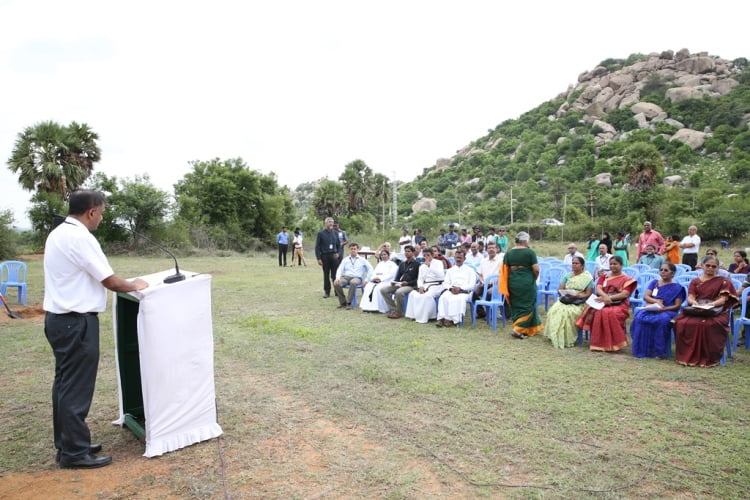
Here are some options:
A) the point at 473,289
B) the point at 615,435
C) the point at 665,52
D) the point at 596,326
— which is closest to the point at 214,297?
the point at 473,289

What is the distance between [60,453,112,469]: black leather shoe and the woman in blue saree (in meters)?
5.77

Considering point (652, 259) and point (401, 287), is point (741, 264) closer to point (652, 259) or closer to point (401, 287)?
point (652, 259)

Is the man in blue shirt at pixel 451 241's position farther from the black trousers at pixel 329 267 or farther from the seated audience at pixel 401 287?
the seated audience at pixel 401 287

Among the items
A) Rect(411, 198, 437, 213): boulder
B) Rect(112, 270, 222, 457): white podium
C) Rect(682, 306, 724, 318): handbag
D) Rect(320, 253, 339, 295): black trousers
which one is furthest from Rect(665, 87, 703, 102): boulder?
Rect(112, 270, 222, 457): white podium

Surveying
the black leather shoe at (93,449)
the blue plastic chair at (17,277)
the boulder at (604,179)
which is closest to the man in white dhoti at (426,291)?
the black leather shoe at (93,449)

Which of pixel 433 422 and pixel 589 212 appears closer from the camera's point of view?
pixel 433 422

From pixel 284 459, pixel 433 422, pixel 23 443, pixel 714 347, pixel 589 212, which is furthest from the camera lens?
pixel 589 212

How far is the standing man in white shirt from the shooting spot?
9.89ft

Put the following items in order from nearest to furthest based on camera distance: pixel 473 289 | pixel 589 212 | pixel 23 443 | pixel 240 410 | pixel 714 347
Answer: pixel 23 443 → pixel 240 410 → pixel 714 347 → pixel 473 289 → pixel 589 212

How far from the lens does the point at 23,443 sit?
139 inches

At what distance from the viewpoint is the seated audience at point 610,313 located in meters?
6.35

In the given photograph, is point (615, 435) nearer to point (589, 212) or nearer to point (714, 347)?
point (714, 347)

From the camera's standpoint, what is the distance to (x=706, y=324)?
18.5ft

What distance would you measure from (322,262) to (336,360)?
17.4 ft
